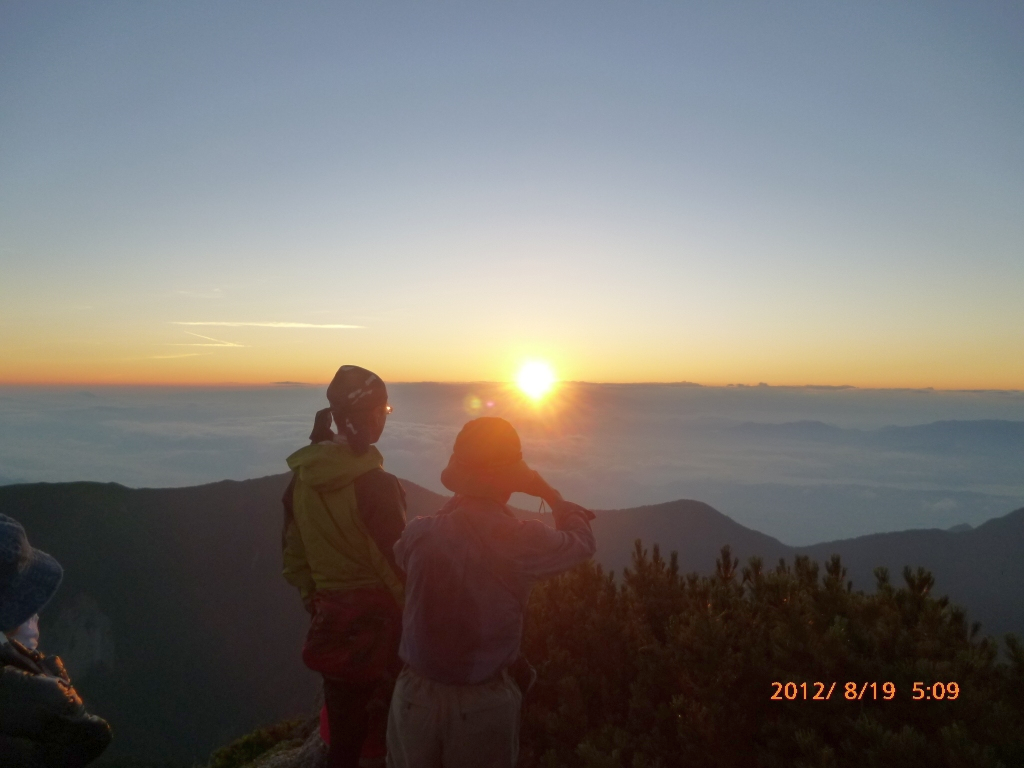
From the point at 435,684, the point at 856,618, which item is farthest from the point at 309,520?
the point at 856,618

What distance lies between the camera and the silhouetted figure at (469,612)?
2805mm

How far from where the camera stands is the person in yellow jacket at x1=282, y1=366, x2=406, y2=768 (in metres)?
3.52

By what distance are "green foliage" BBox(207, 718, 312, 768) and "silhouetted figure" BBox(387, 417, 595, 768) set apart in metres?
4.50

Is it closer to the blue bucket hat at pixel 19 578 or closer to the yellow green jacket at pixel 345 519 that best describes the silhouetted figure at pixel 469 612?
the yellow green jacket at pixel 345 519

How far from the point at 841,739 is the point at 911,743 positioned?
51cm

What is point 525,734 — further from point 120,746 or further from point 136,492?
point 136,492

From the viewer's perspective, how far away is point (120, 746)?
60281 millimetres

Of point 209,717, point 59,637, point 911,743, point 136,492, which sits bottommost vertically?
point 209,717

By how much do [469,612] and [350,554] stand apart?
3.45 ft

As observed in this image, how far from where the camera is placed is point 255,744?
6941 mm
